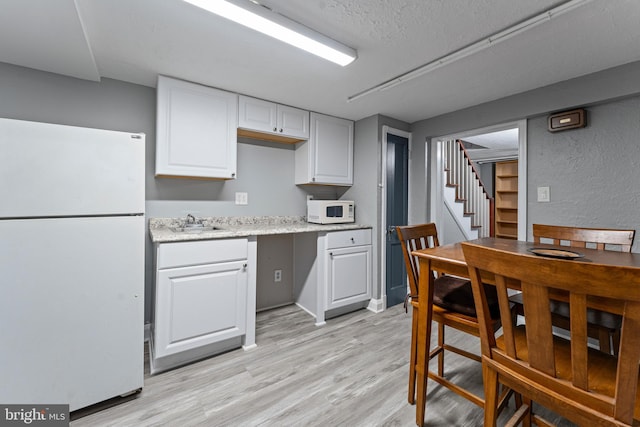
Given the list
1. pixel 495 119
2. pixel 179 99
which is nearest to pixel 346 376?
pixel 179 99

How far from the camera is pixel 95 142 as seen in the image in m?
1.47

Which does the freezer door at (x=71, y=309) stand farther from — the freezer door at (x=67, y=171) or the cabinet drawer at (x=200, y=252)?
the cabinet drawer at (x=200, y=252)

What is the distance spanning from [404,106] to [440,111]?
463mm

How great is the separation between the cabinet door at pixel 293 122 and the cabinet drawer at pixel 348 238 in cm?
108

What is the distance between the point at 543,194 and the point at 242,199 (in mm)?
2774

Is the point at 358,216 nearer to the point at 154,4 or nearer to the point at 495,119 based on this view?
the point at 495,119

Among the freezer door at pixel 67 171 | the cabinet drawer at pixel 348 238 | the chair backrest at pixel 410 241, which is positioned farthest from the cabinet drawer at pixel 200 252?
the chair backrest at pixel 410 241

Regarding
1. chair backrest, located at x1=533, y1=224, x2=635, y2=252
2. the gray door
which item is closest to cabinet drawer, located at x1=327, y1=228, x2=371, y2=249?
the gray door

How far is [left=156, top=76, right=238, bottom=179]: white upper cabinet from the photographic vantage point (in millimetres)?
2127

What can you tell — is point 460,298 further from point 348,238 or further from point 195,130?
point 195,130

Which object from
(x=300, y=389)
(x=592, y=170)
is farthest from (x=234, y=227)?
(x=592, y=170)

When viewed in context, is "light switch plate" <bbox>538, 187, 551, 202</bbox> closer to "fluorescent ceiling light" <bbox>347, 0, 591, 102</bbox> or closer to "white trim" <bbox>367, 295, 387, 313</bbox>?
"fluorescent ceiling light" <bbox>347, 0, 591, 102</bbox>

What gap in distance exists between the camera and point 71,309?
143cm

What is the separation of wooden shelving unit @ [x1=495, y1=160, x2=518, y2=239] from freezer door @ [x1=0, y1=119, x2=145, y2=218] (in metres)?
6.69
